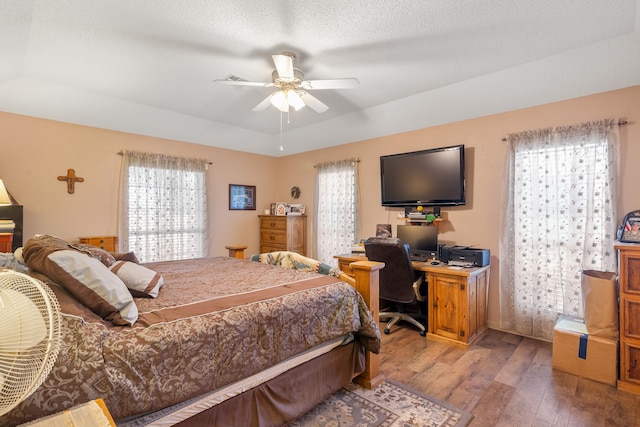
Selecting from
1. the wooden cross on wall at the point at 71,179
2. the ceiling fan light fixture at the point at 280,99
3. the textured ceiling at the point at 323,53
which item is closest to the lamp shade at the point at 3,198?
the wooden cross on wall at the point at 71,179

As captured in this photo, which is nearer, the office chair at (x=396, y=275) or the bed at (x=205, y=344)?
the bed at (x=205, y=344)

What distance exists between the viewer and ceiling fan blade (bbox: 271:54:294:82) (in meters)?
2.32

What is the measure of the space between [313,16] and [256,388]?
2.40 m

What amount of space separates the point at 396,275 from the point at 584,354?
1549 millimetres

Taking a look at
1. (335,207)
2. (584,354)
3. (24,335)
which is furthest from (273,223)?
(24,335)

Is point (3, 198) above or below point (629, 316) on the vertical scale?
above

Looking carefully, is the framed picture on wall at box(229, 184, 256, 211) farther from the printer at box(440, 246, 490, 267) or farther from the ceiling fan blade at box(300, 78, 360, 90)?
the printer at box(440, 246, 490, 267)

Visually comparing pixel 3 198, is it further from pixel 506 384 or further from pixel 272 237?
pixel 506 384

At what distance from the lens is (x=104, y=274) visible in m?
1.45

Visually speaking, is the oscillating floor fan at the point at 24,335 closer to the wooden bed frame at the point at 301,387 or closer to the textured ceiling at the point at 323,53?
the wooden bed frame at the point at 301,387

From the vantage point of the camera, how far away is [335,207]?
4844 mm

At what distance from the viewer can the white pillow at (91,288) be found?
52.4 inches

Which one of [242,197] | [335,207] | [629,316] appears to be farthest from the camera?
[242,197]

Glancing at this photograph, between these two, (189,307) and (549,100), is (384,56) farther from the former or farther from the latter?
(189,307)
